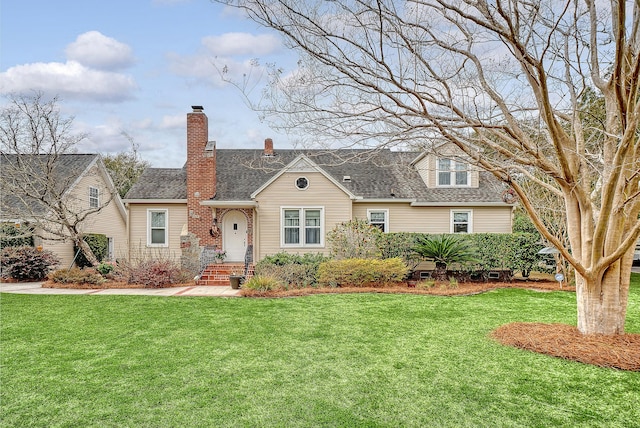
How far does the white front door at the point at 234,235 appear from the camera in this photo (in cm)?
1598

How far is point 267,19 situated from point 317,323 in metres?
5.37

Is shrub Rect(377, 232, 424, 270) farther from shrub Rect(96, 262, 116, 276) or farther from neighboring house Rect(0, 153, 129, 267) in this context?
neighboring house Rect(0, 153, 129, 267)

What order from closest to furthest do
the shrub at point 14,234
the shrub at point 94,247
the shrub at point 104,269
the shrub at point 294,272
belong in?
the shrub at point 294,272 < the shrub at point 104,269 < the shrub at point 14,234 < the shrub at point 94,247

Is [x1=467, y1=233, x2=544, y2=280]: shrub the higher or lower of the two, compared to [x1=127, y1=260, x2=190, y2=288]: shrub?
higher

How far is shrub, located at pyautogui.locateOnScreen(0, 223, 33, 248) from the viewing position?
14.3 meters

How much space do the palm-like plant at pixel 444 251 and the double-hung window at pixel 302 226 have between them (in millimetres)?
4065

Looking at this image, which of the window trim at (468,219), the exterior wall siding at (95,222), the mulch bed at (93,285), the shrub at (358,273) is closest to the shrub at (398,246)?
the shrub at (358,273)

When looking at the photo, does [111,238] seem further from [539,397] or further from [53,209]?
[539,397]

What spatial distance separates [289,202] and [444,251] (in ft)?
20.5

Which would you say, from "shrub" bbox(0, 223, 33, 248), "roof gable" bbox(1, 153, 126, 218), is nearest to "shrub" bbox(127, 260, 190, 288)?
"roof gable" bbox(1, 153, 126, 218)

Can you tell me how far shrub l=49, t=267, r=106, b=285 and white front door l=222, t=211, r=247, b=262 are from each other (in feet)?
15.4

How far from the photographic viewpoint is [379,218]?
1659 centimetres

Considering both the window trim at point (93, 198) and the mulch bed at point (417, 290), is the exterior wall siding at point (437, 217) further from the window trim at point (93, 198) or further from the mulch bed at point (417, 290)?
the window trim at point (93, 198)

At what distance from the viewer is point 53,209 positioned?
13094mm
